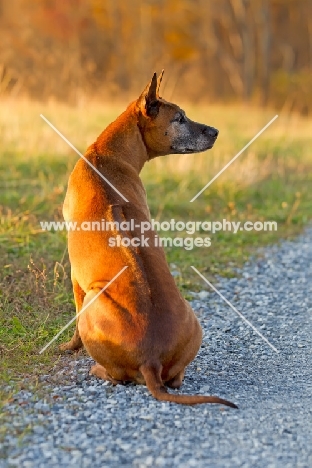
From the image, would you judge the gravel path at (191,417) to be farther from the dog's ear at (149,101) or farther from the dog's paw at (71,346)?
the dog's ear at (149,101)

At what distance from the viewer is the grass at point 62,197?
5.85 metres

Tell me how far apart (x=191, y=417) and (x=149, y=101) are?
2.50 meters

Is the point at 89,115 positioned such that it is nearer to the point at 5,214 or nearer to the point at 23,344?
the point at 5,214

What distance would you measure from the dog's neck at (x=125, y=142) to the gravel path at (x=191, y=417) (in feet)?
4.74

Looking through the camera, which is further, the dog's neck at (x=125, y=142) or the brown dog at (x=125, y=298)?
the dog's neck at (x=125, y=142)

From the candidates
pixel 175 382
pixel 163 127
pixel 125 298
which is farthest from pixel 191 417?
pixel 163 127

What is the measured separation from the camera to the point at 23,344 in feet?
17.2

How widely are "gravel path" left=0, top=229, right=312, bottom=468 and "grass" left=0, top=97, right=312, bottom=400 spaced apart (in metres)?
0.56

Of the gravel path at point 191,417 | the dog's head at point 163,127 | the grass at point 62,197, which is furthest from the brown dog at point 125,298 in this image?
the grass at point 62,197

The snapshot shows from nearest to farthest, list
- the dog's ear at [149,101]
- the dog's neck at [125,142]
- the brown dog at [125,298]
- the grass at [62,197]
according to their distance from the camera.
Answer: the brown dog at [125,298]
the dog's neck at [125,142]
the dog's ear at [149,101]
the grass at [62,197]

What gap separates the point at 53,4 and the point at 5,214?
747 inches

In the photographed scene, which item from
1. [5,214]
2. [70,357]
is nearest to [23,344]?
[70,357]

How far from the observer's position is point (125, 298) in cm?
429

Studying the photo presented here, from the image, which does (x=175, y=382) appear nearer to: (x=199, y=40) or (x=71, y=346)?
(x=71, y=346)
